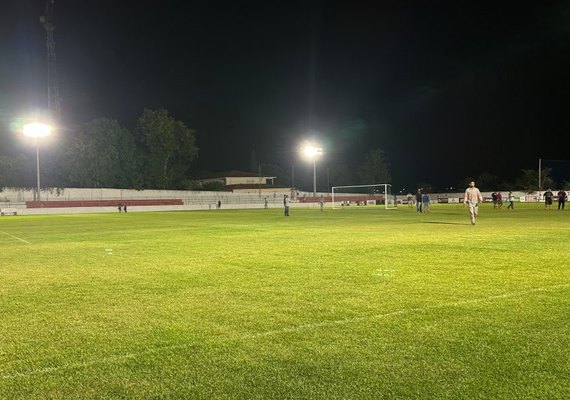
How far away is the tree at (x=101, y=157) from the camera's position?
80.0 meters

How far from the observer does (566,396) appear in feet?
12.3

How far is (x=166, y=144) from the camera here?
9550 centimetres

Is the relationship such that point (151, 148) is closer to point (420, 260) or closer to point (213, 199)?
point (213, 199)

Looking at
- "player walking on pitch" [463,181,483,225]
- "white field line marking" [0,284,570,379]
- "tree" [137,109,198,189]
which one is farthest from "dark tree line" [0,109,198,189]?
"white field line marking" [0,284,570,379]

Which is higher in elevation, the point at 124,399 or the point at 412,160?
the point at 412,160

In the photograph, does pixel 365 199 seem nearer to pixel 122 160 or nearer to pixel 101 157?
pixel 122 160

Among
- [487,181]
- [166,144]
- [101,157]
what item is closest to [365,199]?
[487,181]

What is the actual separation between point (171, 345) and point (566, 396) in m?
3.62

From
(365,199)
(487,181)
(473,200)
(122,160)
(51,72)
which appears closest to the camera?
(473,200)

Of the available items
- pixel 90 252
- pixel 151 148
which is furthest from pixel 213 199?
pixel 90 252

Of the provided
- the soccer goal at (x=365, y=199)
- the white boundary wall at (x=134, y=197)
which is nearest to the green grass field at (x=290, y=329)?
the white boundary wall at (x=134, y=197)

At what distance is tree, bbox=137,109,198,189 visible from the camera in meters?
93.3

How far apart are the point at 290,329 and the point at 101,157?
81.4 meters

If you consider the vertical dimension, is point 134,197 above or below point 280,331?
above
